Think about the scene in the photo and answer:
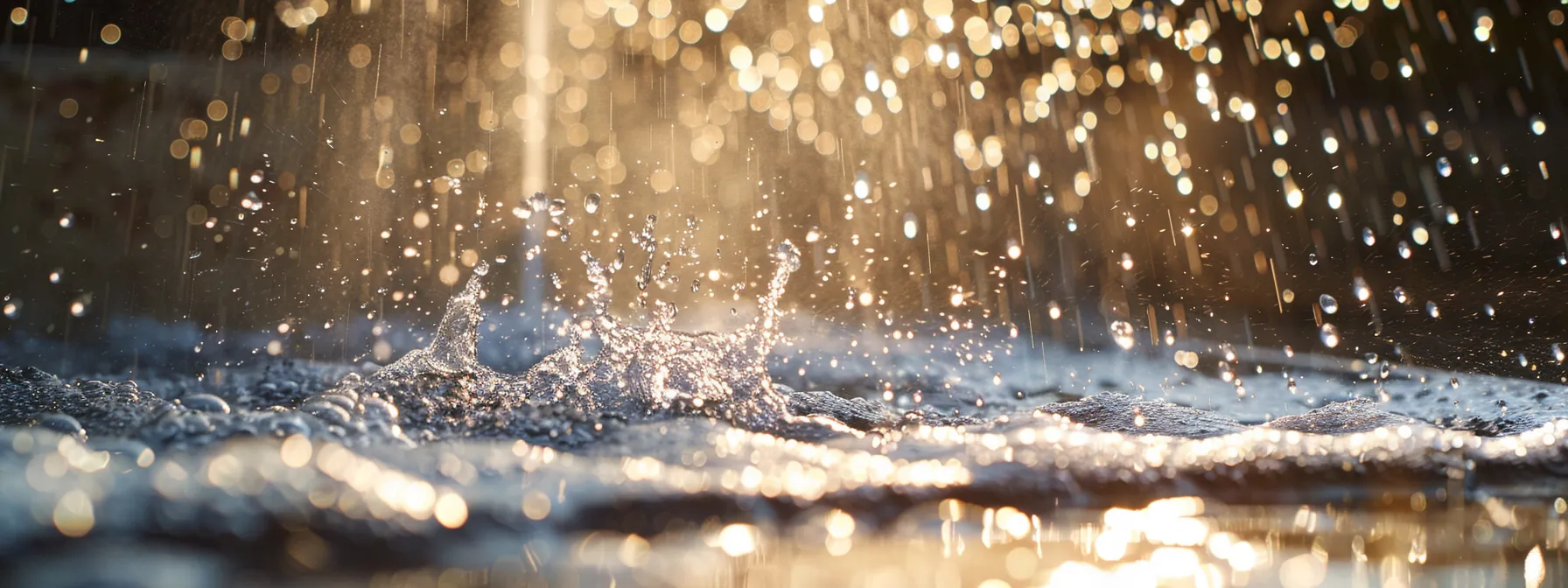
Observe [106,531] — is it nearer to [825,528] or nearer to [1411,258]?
[825,528]

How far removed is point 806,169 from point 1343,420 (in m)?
1.51

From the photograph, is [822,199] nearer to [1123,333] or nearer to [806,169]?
[806,169]

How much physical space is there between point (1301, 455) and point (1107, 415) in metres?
0.69

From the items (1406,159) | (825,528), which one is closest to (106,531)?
(825,528)

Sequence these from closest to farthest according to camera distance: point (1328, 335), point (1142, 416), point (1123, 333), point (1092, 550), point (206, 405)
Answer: point (1092, 550), point (206, 405), point (1142, 416), point (1328, 335), point (1123, 333)

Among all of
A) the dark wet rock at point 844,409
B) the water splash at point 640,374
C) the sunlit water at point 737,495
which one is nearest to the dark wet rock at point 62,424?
the sunlit water at point 737,495

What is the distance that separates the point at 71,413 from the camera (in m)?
1.26

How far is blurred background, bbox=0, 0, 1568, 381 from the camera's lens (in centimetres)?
229

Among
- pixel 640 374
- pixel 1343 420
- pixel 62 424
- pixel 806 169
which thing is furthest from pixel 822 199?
pixel 62 424

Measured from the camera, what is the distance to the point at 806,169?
2.54m

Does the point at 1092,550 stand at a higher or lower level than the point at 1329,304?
lower

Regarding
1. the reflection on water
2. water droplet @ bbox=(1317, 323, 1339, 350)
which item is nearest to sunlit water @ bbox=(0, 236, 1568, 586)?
the reflection on water

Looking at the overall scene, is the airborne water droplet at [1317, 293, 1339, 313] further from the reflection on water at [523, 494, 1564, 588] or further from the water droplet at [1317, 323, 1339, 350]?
the reflection on water at [523, 494, 1564, 588]

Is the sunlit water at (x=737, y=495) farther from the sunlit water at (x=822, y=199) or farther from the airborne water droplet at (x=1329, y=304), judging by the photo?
Answer: the airborne water droplet at (x=1329, y=304)
